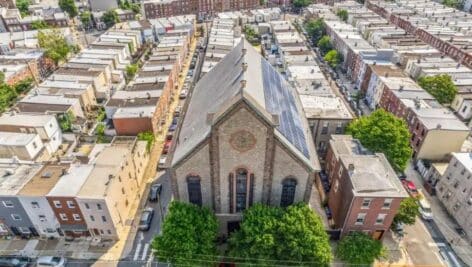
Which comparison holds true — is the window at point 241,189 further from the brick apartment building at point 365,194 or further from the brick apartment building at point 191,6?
the brick apartment building at point 191,6

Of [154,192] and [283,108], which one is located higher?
[283,108]

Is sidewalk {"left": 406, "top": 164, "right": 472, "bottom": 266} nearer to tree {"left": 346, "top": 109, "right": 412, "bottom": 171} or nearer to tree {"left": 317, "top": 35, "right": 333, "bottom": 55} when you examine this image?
tree {"left": 346, "top": 109, "right": 412, "bottom": 171}

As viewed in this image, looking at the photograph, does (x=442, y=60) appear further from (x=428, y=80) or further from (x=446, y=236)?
(x=446, y=236)

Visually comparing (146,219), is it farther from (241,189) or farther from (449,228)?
(449,228)


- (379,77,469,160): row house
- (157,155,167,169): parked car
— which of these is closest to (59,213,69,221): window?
(157,155,167,169): parked car

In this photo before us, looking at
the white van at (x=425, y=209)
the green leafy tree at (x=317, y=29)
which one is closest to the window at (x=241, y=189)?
the white van at (x=425, y=209)

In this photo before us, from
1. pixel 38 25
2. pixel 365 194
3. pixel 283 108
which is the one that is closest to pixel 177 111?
pixel 283 108
